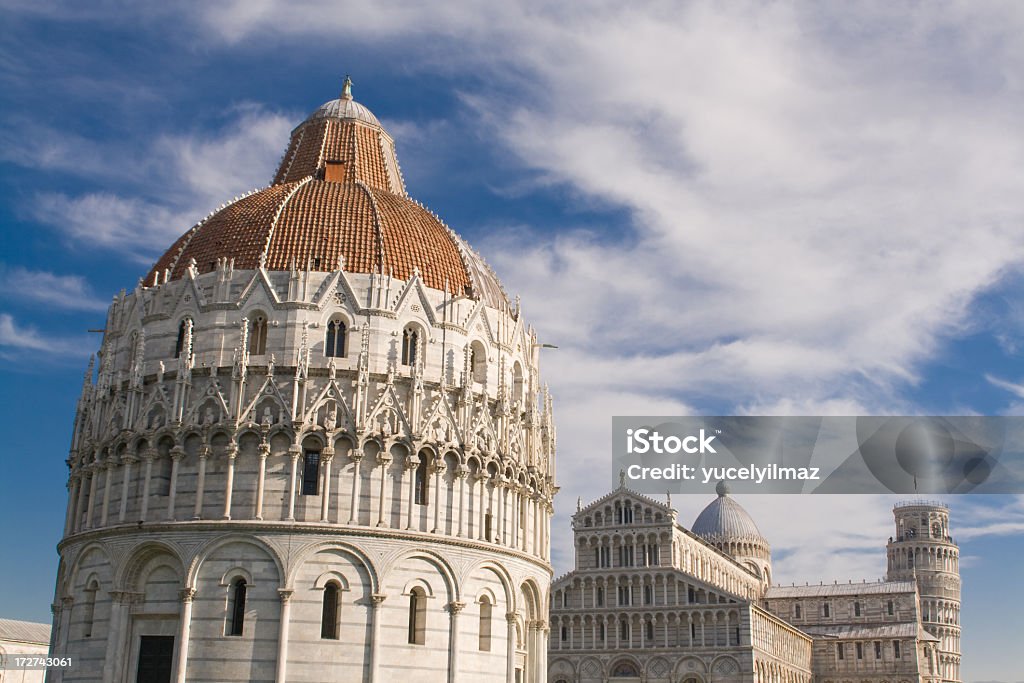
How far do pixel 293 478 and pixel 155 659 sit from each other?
8.15 meters

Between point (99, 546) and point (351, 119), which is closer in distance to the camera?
point (99, 546)

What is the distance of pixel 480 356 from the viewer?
4747 cm

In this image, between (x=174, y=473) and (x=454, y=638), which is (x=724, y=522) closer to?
(x=454, y=638)

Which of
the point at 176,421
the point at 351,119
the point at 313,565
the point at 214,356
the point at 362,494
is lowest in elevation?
the point at 313,565

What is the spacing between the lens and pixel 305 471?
41.7 meters

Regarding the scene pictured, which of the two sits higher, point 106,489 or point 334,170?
point 334,170

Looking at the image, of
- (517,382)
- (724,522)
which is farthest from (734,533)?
(517,382)

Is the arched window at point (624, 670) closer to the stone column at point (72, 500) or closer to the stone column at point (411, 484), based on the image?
the stone column at point (411, 484)

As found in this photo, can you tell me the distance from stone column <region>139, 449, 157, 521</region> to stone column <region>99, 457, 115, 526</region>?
1.98 meters

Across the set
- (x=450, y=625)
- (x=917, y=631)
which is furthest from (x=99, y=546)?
(x=917, y=631)

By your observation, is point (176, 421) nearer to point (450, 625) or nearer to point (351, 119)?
point (450, 625)

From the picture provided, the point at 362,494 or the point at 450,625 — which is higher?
the point at 362,494

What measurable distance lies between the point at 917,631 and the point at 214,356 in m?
93.9

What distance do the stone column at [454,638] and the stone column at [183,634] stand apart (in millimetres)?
9520
